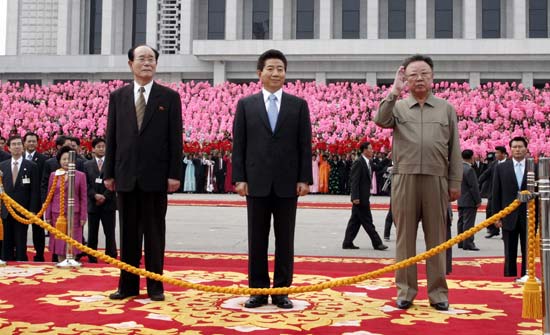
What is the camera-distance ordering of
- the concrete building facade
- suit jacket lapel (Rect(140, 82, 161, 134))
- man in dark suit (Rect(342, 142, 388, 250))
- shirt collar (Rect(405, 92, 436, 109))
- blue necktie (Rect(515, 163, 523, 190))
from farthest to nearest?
the concrete building facade, man in dark suit (Rect(342, 142, 388, 250)), blue necktie (Rect(515, 163, 523, 190)), suit jacket lapel (Rect(140, 82, 161, 134)), shirt collar (Rect(405, 92, 436, 109))

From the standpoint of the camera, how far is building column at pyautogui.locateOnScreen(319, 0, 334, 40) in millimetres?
39906

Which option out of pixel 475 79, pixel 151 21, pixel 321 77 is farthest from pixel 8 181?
pixel 151 21

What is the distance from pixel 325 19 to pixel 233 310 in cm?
3769

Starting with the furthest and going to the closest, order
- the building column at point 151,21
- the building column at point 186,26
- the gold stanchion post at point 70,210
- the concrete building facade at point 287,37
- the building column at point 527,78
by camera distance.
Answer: the building column at point 151,21 < the building column at point 186,26 < the concrete building facade at point 287,37 < the building column at point 527,78 < the gold stanchion post at point 70,210

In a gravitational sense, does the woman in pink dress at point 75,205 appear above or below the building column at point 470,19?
below

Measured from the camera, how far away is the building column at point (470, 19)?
38.9 metres

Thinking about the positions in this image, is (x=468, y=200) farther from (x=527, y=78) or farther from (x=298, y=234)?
(x=527, y=78)

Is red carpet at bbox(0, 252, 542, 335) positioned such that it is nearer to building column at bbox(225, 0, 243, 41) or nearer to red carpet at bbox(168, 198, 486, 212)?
red carpet at bbox(168, 198, 486, 212)

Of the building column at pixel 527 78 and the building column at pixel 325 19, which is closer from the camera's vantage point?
the building column at pixel 527 78

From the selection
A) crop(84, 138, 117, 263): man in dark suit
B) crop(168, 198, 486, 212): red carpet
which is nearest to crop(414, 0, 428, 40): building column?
crop(168, 198, 486, 212): red carpet

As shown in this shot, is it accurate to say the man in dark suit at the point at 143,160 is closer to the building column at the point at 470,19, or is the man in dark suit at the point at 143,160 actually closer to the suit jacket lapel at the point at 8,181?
the suit jacket lapel at the point at 8,181

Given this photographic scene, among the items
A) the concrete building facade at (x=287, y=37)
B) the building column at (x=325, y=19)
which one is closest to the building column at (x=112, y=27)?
the concrete building facade at (x=287, y=37)

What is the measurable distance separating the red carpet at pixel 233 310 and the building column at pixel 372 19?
3604cm

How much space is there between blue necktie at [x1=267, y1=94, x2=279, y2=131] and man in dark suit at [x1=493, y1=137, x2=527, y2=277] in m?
3.19
